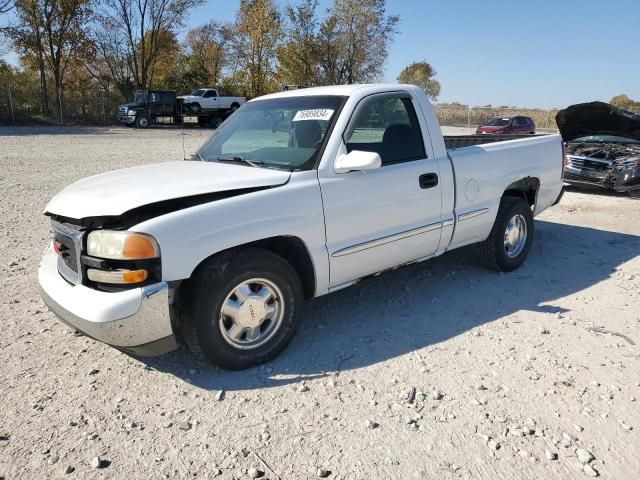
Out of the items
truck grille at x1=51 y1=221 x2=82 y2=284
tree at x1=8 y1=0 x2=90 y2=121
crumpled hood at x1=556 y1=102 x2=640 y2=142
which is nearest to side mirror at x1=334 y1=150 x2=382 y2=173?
truck grille at x1=51 y1=221 x2=82 y2=284

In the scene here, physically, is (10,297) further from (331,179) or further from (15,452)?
(331,179)

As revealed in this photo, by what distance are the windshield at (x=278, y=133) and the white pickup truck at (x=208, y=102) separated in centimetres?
2946

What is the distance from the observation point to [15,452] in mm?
2490

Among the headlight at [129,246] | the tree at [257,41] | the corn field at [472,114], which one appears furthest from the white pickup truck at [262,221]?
the tree at [257,41]

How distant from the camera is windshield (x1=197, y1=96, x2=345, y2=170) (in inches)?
141

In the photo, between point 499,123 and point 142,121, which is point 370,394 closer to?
point 499,123

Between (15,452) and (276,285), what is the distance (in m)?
1.67

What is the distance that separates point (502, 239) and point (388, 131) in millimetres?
A: 1830

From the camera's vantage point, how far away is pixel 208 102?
32.9 metres

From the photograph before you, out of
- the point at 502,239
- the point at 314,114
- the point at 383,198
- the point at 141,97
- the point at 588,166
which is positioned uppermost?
the point at 141,97

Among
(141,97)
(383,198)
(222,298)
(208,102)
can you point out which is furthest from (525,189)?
(208,102)

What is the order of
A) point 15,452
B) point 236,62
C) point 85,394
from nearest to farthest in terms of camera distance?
point 15,452 → point 85,394 → point 236,62

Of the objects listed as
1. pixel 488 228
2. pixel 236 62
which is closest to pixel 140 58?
pixel 236 62

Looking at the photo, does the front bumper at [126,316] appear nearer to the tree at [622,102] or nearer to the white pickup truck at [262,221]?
the white pickup truck at [262,221]
